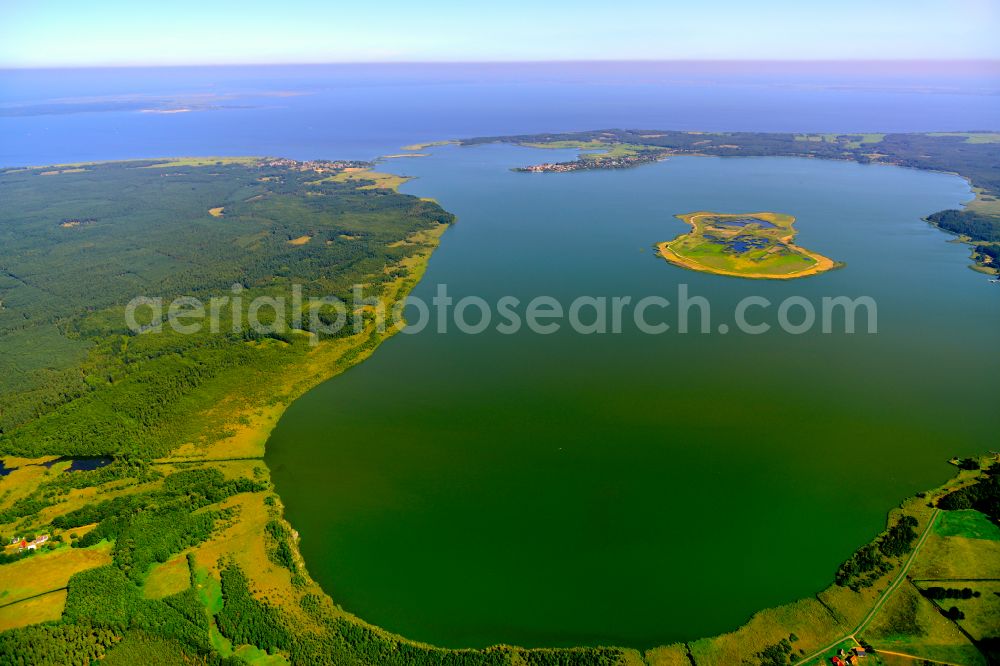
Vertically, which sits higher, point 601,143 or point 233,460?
point 601,143

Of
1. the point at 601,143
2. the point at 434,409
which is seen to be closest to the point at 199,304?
the point at 434,409

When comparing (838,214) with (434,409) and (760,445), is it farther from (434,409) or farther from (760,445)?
(434,409)

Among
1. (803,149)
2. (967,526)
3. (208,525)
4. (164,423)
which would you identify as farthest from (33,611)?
(803,149)

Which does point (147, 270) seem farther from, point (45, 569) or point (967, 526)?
point (967, 526)

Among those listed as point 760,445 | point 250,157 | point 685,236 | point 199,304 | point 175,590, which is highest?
point 250,157

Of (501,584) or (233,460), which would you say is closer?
(501,584)

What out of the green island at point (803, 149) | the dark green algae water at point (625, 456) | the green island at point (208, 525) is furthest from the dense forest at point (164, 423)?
the green island at point (803, 149)

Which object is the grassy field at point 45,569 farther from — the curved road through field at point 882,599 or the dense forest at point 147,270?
the curved road through field at point 882,599
